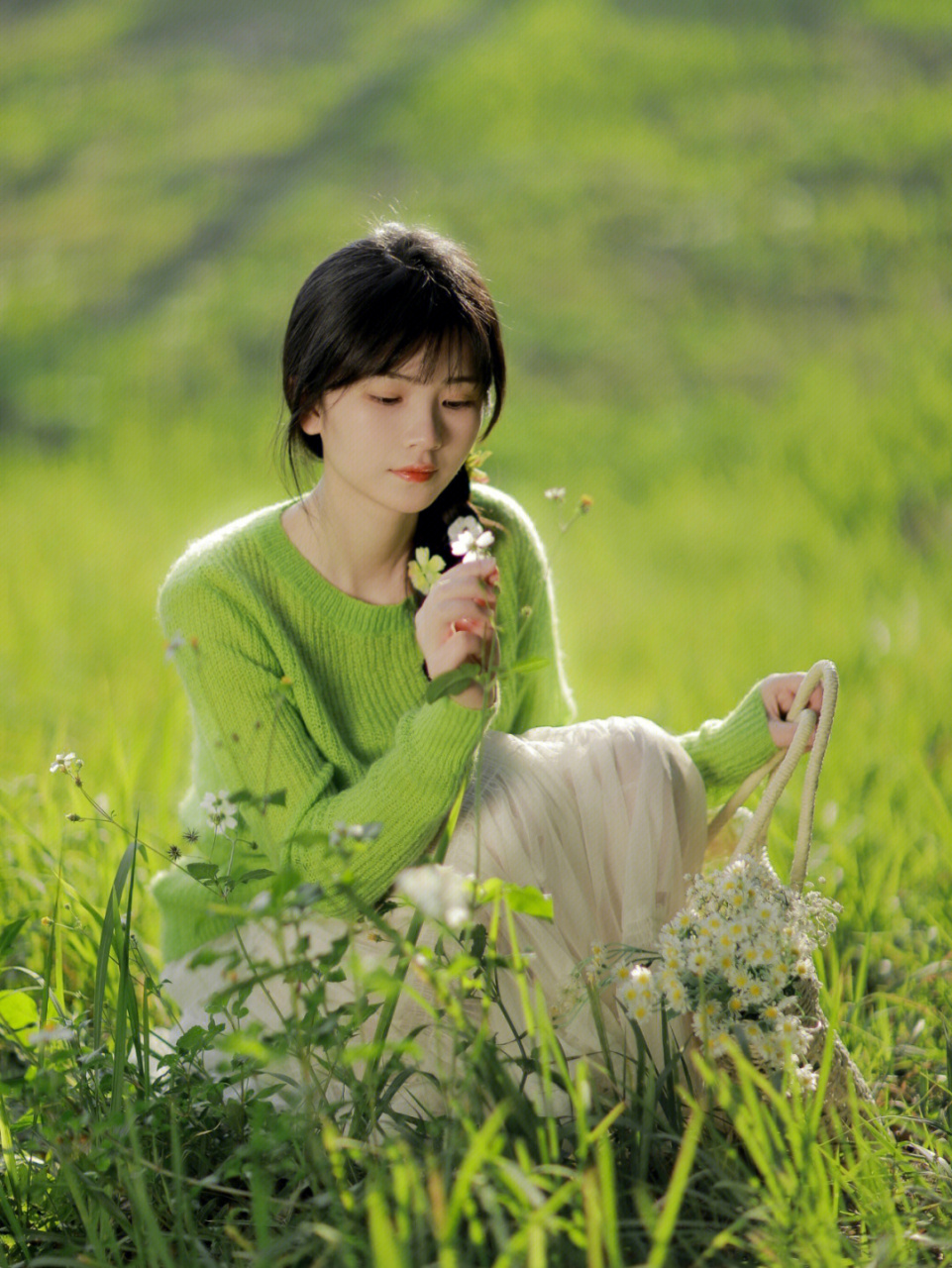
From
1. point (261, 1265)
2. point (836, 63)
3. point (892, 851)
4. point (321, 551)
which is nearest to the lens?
point (261, 1265)

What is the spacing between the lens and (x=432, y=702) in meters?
1.87

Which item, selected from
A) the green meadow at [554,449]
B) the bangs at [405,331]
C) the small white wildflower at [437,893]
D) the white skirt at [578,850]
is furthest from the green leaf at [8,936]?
the bangs at [405,331]

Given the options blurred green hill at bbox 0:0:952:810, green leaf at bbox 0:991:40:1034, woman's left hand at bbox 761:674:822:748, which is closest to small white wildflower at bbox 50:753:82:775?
green leaf at bbox 0:991:40:1034

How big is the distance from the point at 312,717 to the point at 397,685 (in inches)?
7.8

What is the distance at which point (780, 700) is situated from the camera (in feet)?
7.09

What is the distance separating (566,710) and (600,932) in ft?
2.25

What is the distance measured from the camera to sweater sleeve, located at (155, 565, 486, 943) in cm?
191

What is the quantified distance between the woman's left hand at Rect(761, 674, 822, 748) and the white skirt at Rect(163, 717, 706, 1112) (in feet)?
0.56

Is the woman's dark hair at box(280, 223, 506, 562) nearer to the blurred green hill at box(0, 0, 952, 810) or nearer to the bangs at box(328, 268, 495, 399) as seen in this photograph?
the bangs at box(328, 268, 495, 399)

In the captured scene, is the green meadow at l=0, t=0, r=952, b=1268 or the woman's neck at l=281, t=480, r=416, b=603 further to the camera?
the woman's neck at l=281, t=480, r=416, b=603

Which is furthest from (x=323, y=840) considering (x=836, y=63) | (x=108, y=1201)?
(x=836, y=63)

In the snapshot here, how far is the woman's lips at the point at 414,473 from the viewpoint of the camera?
6.82ft

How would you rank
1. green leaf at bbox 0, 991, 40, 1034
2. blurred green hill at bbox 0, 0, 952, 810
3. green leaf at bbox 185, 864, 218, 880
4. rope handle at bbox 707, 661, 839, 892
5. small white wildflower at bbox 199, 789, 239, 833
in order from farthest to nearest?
blurred green hill at bbox 0, 0, 952, 810 < green leaf at bbox 0, 991, 40, 1034 < rope handle at bbox 707, 661, 839, 892 < green leaf at bbox 185, 864, 218, 880 < small white wildflower at bbox 199, 789, 239, 833

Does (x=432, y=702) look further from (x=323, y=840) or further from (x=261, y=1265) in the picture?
(x=261, y=1265)
